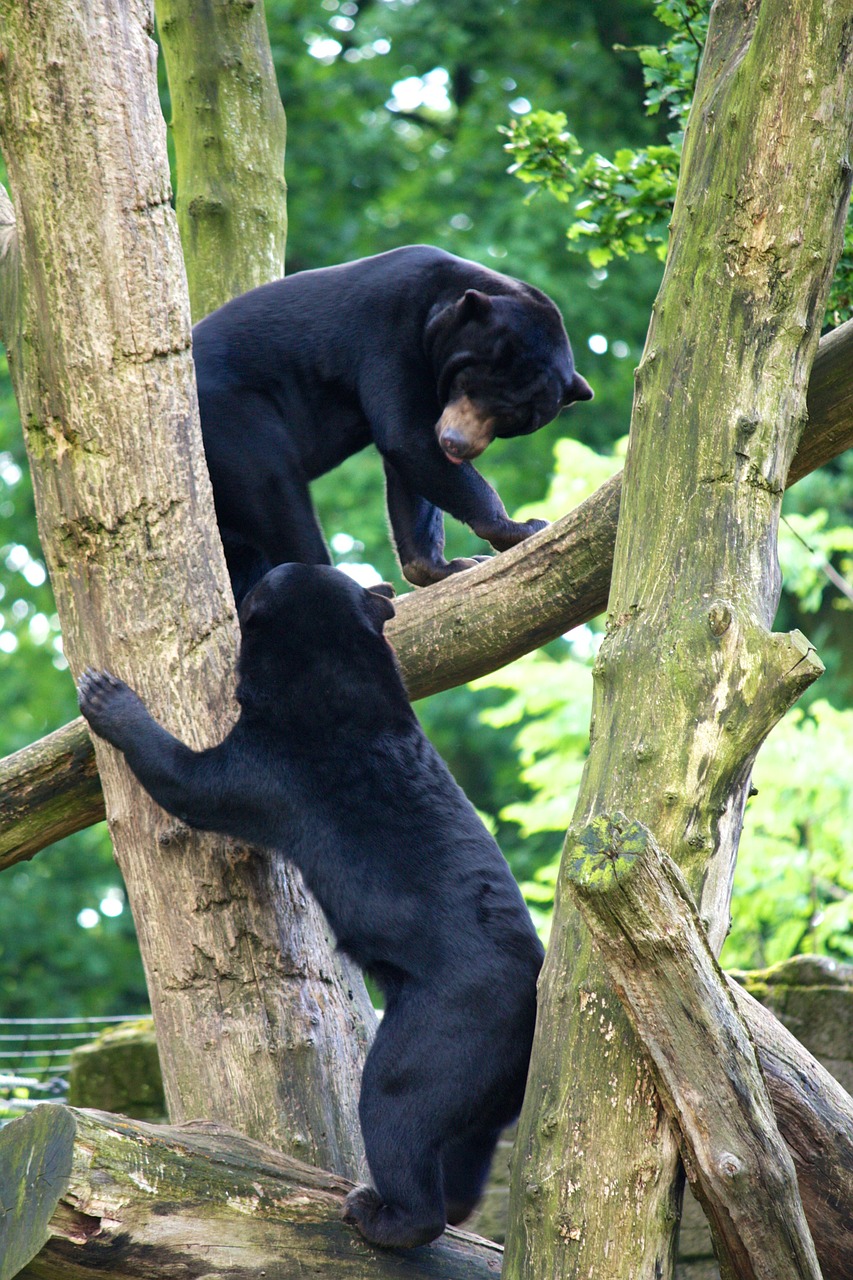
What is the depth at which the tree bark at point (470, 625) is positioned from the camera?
4.28 metres

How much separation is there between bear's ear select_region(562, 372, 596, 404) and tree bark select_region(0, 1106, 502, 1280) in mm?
3403

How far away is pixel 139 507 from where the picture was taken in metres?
3.67

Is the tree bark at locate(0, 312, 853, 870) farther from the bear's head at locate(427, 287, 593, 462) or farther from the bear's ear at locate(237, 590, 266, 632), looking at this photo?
A: the bear's head at locate(427, 287, 593, 462)

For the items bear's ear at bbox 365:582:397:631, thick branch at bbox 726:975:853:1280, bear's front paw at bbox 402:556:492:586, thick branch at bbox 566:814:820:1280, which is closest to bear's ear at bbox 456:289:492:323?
bear's front paw at bbox 402:556:492:586

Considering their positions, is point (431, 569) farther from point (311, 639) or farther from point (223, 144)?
point (223, 144)

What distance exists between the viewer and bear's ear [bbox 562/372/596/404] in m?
5.56

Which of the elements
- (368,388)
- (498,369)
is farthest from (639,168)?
(368,388)

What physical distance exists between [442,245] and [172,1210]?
1321 centimetres

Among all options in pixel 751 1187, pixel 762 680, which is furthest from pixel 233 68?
pixel 751 1187

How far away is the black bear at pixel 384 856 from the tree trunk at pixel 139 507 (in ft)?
0.45

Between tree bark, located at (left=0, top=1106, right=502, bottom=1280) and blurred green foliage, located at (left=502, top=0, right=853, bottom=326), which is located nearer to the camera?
tree bark, located at (left=0, top=1106, right=502, bottom=1280)

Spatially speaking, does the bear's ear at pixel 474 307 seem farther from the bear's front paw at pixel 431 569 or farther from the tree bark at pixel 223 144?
the tree bark at pixel 223 144

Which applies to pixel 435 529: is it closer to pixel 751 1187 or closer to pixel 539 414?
pixel 539 414

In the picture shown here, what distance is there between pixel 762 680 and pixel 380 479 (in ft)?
41.8
